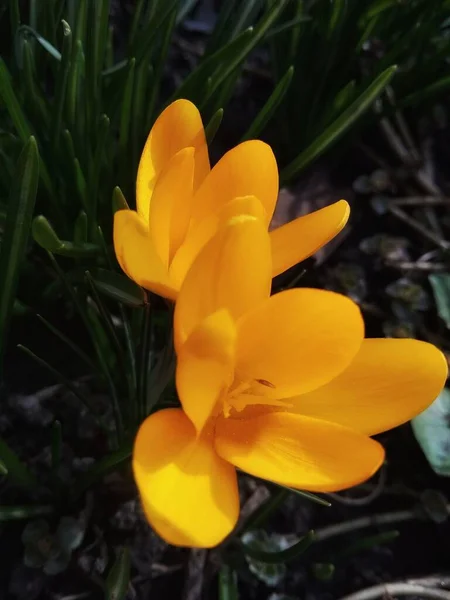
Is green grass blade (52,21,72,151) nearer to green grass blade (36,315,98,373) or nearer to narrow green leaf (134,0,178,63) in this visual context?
narrow green leaf (134,0,178,63)

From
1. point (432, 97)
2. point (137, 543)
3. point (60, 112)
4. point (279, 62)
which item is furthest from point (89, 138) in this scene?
point (432, 97)

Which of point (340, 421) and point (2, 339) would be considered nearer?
point (340, 421)

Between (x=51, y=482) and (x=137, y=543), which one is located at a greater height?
(x=51, y=482)

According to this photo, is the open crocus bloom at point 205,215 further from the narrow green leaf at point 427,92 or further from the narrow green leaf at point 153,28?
the narrow green leaf at point 427,92

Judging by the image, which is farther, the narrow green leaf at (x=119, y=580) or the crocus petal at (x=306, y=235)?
the narrow green leaf at (x=119, y=580)

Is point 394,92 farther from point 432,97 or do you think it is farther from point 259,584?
point 259,584

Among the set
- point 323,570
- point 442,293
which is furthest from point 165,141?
point 442,293

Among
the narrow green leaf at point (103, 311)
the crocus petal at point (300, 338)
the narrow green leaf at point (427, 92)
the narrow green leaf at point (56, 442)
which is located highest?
the crocus petal at point (300, 338)

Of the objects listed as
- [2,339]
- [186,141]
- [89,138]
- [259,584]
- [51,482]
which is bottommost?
[259,584]

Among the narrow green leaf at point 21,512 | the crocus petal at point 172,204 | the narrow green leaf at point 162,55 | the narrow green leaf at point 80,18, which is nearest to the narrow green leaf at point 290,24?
the narrow green leaf at point 162,55
